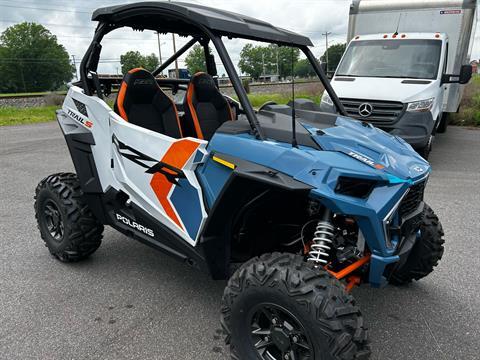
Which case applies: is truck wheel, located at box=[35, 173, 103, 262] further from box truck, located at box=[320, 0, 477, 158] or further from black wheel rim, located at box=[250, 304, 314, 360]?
box truck, located at box=[320, 0, 477, 158]

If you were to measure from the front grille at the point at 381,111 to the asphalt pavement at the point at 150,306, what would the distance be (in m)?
2.49

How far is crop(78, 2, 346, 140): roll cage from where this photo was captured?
243cm

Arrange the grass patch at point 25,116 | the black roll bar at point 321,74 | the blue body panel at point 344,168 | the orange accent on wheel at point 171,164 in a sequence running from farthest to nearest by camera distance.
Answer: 1. the grass patch at point 25,116
2. the black roll bar at point 321,74
3. the orange accent on wheel at point 171,164
4. the blue body panel at point 344,168

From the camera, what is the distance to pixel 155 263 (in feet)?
12.1

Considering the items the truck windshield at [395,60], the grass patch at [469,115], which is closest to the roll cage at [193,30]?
the truck windshield at [395,60]

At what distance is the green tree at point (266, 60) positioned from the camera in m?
2.34

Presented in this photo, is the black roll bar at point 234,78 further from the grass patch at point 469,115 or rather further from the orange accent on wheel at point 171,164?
the grass patch at point 469,115

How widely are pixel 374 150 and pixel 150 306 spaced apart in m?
1.91

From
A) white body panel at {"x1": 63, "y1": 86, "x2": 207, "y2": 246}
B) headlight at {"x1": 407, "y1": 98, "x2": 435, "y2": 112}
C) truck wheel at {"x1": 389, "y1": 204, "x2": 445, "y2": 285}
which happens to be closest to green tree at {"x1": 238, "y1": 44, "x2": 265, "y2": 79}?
white body panel at {"x1": 63, "y1": 86, "x2": 207, "y2": 246}

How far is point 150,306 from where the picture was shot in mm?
3014

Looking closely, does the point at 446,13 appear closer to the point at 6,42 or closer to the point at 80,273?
the point at 80,273

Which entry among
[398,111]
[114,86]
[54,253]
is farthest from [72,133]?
[398,111]

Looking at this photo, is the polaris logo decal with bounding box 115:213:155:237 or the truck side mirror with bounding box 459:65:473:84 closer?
the polaris logo decal with bounding box 115:213:155:237

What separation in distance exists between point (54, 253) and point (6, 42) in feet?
294
